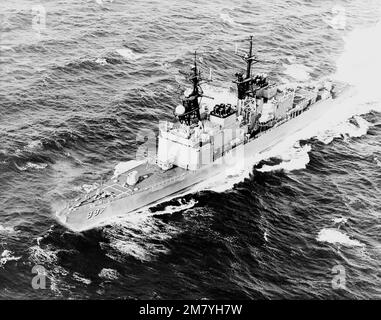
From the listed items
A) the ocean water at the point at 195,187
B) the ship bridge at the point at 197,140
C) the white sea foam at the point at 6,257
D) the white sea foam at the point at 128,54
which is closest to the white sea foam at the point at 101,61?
the ocean water at the point at 195,187

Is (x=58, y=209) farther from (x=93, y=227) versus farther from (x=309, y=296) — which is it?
(x=309, y=296)

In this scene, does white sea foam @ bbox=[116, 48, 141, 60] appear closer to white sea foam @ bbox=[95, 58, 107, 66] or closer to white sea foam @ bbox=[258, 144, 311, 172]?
white sea foam @ bbox=[95, 58, 107, 66]

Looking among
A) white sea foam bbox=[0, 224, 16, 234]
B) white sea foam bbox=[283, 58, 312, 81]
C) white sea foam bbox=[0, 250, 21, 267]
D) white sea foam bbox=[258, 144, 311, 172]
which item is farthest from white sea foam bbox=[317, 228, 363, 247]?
white sea foam bbox=[283, 58, 312, 81]

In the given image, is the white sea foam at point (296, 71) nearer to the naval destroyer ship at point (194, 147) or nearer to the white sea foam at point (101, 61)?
the naval destroyer ship at point (194, 147)

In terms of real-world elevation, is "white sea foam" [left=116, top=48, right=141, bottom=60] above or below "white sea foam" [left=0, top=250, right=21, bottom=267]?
above

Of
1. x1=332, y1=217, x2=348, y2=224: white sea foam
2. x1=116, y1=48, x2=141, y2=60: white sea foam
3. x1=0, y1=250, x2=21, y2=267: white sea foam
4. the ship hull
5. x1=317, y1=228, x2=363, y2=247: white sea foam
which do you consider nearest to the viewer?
x1=0, y1=250, x2=21, y2=267: white sea foam

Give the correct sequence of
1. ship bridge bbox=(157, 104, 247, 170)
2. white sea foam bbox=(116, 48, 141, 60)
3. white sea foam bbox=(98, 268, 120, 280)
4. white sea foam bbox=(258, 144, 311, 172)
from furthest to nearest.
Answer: white sea foam bbox=(116, 48, 141, 60), white sea foam bbox=(258, 144, 311, 172), ship bridge bbox=(157, 104, 247, 170), white sea foam bbox=(98, 268, 120, 280)

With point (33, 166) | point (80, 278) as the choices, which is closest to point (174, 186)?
point (33, 166)

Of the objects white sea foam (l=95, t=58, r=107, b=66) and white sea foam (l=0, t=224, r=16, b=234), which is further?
white sea foam (l=95, t=58, r=107, b=66)

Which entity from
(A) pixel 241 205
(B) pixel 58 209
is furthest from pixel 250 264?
(B) pixel 58 209
